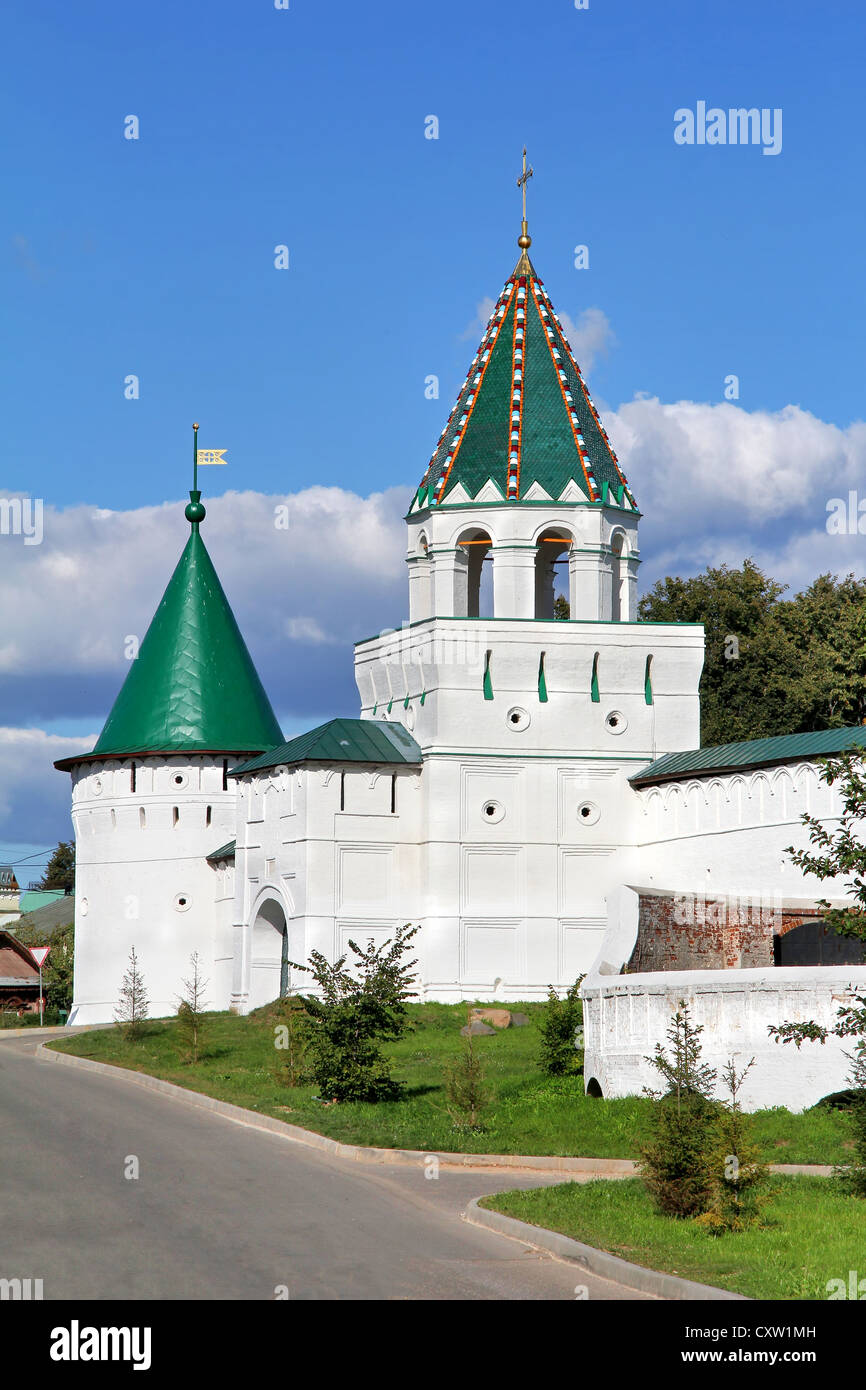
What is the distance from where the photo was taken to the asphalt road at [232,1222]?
10.3 m

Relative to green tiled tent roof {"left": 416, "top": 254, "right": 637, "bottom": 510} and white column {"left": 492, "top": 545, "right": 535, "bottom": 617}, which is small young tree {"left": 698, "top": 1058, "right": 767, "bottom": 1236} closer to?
white column {"left": 492, "top": 545, "right": 535, "bottom": 617}

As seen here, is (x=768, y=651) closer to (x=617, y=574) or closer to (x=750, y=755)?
(x=617, y=574)

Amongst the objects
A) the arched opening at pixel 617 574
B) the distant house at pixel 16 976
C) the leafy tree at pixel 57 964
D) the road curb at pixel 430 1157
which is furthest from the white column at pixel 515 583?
the distant house at pixel 16 976

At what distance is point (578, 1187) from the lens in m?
14.0

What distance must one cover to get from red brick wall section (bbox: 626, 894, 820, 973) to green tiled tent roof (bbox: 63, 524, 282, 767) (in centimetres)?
1602

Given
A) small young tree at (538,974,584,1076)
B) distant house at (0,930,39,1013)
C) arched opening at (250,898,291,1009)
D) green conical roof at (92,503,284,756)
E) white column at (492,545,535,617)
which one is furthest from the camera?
distant house at (0,930,39,1013)

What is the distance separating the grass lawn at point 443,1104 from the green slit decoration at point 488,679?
5945 mm

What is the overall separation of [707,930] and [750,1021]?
4875 millimetres

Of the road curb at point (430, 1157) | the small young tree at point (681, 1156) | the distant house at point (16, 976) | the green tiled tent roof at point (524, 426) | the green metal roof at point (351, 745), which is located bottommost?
the road curb at point (430, 1157)

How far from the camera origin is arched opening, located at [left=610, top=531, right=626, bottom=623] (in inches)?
1293

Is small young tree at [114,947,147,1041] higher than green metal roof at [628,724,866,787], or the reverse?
green metal roof at [628,724,866,787]

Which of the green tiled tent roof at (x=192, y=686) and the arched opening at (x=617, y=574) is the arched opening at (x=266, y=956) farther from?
the arched opening at (x=617, y=574)

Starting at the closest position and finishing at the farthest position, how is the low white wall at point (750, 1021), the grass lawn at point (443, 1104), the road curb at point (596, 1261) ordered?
the road curb at point (596, 1261), the grass lawn at point (443, 1104), the low white wall at point (750, 1021)

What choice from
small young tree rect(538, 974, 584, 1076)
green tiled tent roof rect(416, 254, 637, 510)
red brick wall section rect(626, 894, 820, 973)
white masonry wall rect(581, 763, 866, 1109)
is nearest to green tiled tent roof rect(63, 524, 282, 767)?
green tiled tent roof rect(416, 254, 637, 510)
